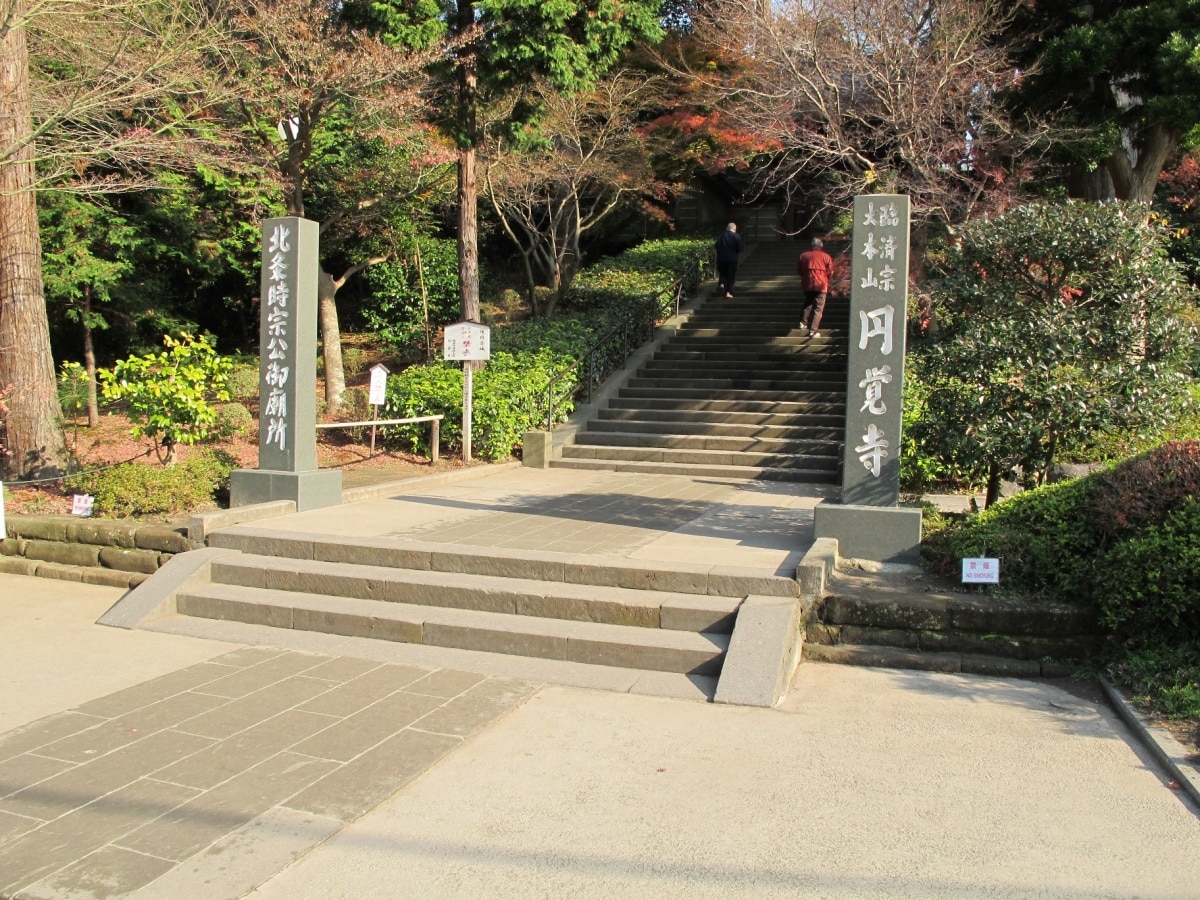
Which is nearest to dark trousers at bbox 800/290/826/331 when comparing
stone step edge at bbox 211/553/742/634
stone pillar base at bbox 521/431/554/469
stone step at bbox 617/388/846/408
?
stone step at bbox 617/388/846/408

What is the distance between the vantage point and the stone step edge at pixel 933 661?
Result: 5281 mm

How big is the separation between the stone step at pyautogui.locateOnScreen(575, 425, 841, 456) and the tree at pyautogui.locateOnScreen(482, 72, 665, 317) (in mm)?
4537

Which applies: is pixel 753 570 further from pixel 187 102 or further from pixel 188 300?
pixel 188 300

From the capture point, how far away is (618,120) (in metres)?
17.1

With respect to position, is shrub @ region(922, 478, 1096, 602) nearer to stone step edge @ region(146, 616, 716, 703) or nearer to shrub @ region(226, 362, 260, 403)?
stone step edge @ region(146, 616, 716, 703)

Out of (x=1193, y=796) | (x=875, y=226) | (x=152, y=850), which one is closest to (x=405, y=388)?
(x=875, y=226)

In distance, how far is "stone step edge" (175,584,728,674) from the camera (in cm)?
536

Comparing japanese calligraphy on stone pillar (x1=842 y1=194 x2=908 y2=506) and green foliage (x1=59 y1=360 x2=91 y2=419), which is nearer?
japanese calligraphy on stone pillar (x1=842 y1=194 x2=908 y2=506)

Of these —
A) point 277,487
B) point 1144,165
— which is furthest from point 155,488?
point 1144,165

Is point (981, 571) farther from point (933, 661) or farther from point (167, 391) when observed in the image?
point (167, 391)

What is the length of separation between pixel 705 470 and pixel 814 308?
492cm

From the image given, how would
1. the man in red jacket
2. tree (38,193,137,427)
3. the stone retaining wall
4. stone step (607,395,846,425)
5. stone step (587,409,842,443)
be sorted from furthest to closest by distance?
the man in red jacket → tree (38,193,137,427) → stone step (607,395,846,425) → stone step (587,409,842,443) → the stone retaining wall

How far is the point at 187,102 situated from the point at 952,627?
1216 centimetres

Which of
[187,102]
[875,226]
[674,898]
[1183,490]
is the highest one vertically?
[187,102]
